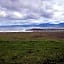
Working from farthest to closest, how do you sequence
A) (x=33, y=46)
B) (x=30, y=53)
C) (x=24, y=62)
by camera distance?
(x=33, y=46) < (x=30, y=53) < (x=24, y=62)

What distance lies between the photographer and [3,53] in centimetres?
981

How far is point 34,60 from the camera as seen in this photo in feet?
28.5

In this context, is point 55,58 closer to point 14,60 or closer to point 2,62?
point 14,60

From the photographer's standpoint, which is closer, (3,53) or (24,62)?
(24,62)

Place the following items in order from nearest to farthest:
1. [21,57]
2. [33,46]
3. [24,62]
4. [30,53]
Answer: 1. [24,62]
2. [21,57]
3. [30,53]
4. [33,46]

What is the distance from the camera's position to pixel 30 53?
9.76 m

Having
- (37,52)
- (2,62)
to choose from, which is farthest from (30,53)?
(2,62)

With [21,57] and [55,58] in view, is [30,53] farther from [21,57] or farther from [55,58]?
[55,58]

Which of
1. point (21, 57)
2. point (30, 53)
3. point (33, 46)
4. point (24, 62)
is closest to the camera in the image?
point (24, 62)

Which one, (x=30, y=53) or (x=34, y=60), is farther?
(x=30, y=53)

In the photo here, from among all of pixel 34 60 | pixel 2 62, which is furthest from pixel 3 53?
pixel 34 60

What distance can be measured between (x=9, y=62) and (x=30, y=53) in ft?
5.07

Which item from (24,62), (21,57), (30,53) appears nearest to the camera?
(24,62)

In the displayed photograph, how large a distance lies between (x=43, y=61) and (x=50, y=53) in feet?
3.77
